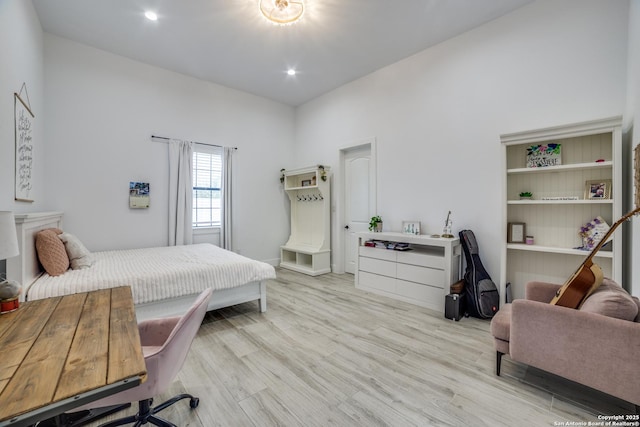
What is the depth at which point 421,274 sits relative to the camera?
3336 millimetres

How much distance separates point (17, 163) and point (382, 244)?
3861 millimetres

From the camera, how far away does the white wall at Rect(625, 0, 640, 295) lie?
206cm

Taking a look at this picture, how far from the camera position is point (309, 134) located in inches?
217

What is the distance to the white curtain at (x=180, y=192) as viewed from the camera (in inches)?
168

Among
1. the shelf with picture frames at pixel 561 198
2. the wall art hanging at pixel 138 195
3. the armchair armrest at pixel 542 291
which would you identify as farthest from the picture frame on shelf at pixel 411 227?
the wall art hanging at pixel 138 195

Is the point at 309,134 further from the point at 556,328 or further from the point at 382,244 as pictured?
the point at 556,328

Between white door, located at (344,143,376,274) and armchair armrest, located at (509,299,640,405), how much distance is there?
9.03 feet

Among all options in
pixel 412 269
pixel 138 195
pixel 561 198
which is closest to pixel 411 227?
pixel 412 269

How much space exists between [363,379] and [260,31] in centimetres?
378

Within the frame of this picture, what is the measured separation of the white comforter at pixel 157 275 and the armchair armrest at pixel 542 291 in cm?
241

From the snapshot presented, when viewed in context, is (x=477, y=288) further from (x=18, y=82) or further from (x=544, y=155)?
(x=18, y=82)

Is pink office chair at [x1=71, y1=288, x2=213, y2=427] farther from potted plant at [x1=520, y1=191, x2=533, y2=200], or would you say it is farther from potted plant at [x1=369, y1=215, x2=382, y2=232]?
potted plant at [x1=520, y1=191, x2=533, y2=200]

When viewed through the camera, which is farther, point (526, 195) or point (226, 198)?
point (226, 198)

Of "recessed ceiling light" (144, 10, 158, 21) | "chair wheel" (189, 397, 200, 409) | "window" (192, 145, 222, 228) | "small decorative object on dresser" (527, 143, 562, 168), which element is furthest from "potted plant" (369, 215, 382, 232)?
"recessed ceiling light" (144, 10, 158, 21)
